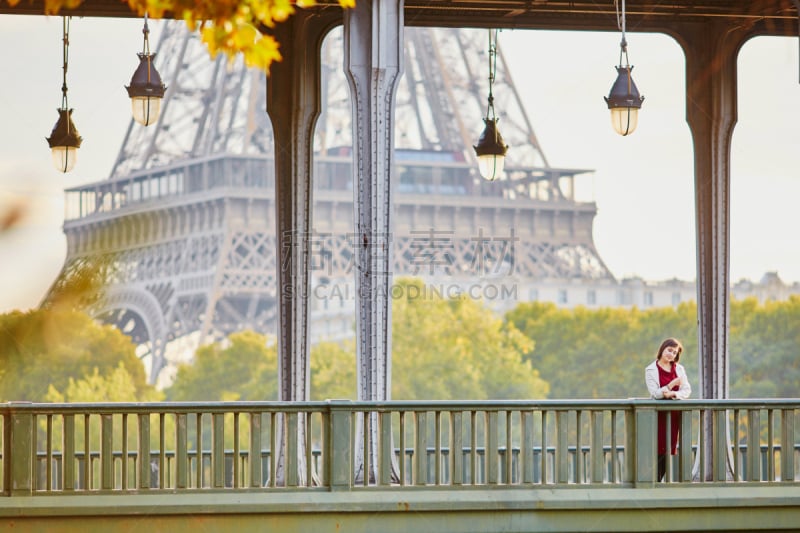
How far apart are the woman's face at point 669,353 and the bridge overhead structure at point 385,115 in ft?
8.11

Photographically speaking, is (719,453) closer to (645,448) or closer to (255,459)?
(645,448)

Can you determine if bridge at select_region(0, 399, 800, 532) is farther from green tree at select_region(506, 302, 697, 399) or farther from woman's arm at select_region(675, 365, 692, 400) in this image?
green tree at select_region(506, 302, 697, 399)

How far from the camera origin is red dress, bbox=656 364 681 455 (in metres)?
10.9

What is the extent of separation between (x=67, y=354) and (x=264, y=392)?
1026cm

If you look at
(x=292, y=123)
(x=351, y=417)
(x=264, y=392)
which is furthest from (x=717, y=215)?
(x=264, y=392)

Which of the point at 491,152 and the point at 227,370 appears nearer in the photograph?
the point at 491,152

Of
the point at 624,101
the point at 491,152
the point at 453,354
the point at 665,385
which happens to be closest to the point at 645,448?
the point at 665,385

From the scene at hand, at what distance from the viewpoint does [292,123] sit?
15.0 meters

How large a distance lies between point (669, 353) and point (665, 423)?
591 mm

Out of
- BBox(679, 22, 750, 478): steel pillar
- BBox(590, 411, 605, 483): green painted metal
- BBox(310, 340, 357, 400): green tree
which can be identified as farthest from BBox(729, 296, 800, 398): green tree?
BBox(590, 411, 605, 483): green painted metal

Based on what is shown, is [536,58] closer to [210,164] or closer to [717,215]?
[210,164]

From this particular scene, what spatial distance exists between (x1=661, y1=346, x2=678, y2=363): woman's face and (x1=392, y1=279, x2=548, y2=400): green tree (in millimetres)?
52407

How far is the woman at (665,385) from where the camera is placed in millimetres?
10969

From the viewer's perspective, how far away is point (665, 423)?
1088cm
